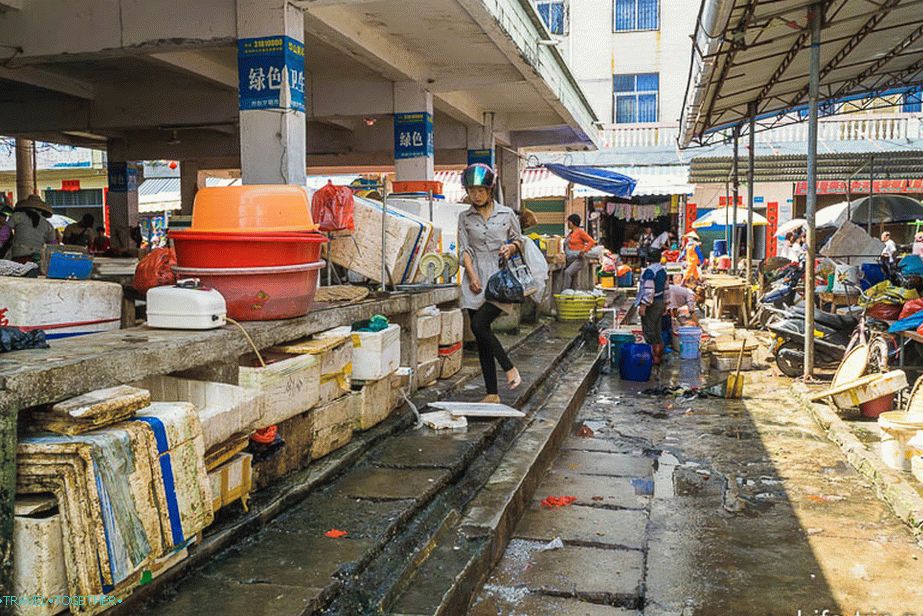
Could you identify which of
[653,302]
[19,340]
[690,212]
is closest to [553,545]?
[19,340]

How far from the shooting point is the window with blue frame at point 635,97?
29688mm

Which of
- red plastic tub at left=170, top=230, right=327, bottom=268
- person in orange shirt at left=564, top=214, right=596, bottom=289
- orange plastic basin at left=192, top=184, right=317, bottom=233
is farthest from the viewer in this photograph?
person in orange shirt at left=564, top=214, right=596, bottom=289

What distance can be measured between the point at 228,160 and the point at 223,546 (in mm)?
18668

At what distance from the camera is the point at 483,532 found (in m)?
4.36

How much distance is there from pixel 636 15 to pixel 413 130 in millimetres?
19941

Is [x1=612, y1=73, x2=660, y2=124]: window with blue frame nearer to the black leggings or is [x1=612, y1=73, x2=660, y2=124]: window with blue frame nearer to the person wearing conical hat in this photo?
the person wearing conical hat

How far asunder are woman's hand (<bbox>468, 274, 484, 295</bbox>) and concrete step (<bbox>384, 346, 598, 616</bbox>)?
122 centimetres

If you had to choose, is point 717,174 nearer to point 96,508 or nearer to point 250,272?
point 250,272

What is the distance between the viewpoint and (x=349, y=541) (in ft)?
12.2

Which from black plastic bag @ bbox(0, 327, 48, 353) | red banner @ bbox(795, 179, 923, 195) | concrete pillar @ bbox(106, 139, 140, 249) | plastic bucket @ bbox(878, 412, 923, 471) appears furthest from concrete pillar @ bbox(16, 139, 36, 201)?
red banner @ bbox(795, 179, 923, 195)

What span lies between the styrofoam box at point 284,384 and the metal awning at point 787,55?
17.7 feet

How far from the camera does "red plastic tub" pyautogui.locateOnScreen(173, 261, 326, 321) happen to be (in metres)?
4.29

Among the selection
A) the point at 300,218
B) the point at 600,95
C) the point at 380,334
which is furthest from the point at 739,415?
the point at 600,95

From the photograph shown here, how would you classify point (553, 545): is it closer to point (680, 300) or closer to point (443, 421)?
point (443, 421)
